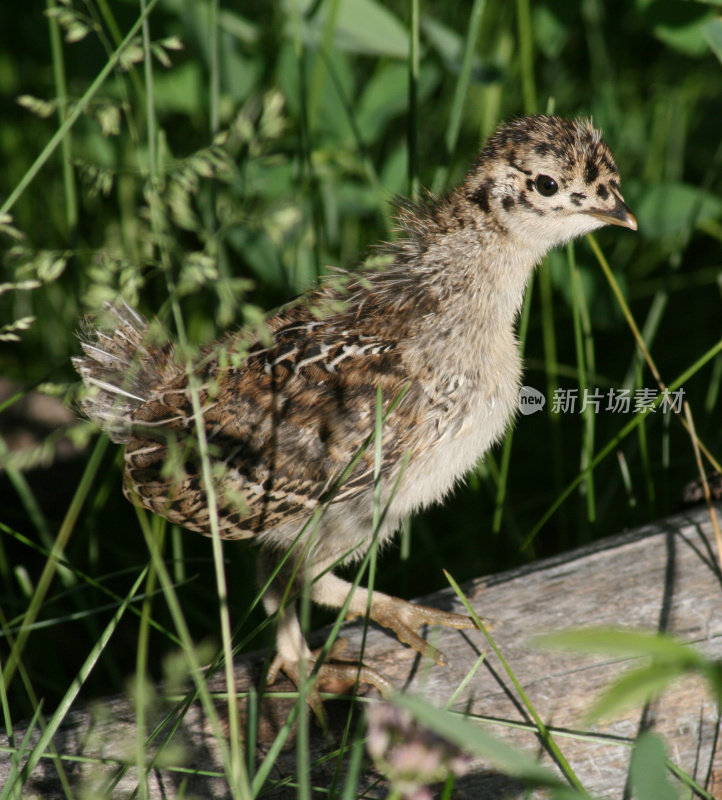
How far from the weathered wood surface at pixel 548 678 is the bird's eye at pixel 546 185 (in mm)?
1158

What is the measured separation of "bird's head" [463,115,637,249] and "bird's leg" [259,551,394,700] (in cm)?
128

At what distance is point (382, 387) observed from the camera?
2596 millimetres

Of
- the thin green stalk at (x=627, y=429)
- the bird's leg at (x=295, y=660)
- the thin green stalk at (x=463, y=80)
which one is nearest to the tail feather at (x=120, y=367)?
the bird's leg at (x=295, y=660)

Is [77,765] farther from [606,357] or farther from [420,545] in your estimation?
[606,357]

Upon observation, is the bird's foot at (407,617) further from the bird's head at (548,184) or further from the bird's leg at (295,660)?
the bird's head at (548,184)

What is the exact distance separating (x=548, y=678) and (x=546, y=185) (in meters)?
1.41

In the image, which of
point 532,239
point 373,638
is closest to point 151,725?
point 373,638

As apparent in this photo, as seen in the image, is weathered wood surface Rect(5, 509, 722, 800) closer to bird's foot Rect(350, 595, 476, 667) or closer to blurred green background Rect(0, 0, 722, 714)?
bird's foot Rect(350, 595, 476, 667)

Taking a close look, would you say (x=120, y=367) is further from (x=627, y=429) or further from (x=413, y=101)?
(x=627, y=429)

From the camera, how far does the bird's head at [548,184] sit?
2.63 meters

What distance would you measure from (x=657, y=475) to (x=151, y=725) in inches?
101

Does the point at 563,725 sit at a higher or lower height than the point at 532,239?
lower

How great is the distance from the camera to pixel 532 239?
269 centimetres

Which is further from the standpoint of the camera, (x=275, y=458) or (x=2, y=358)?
(x=2, y=358)
